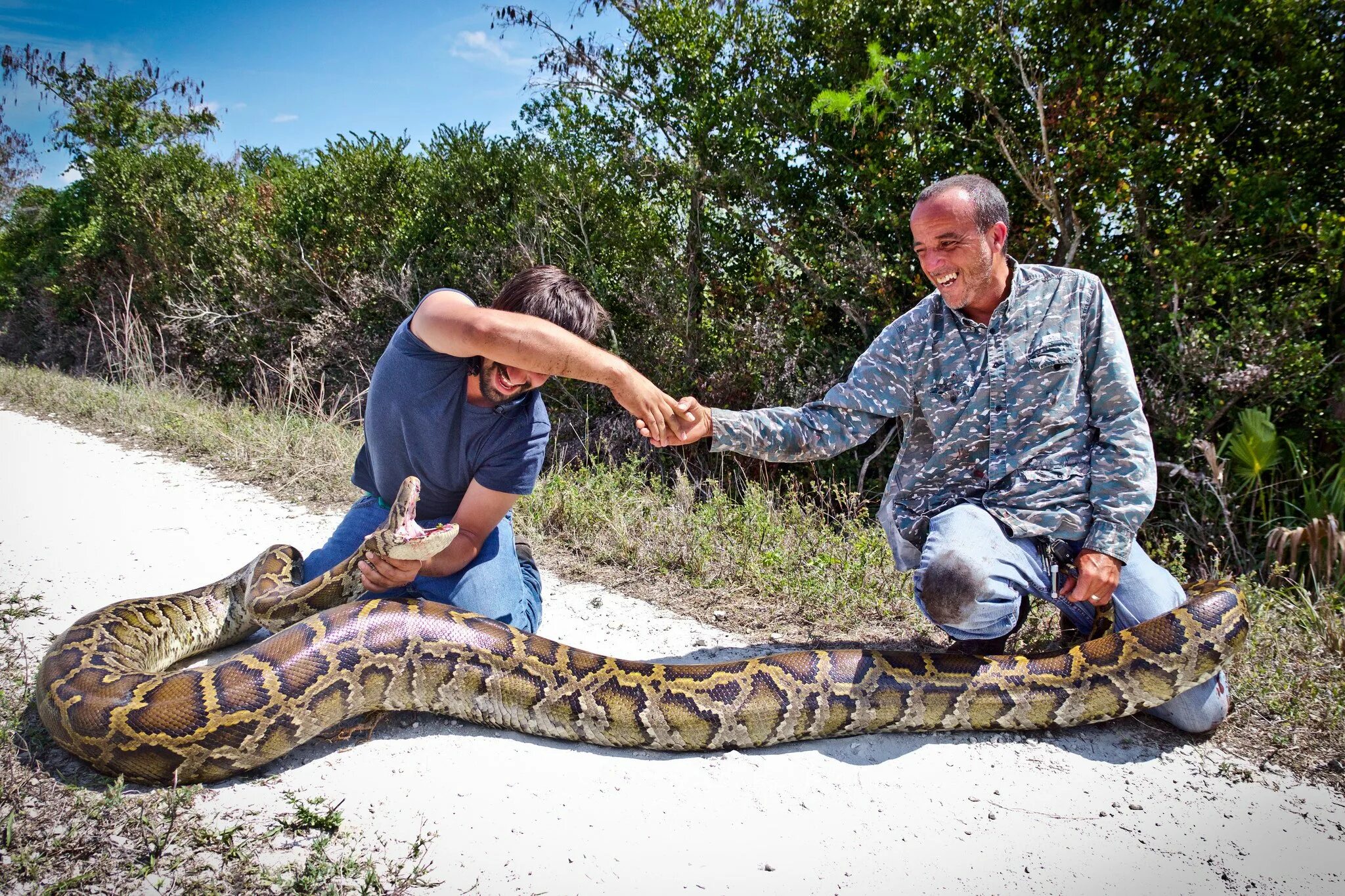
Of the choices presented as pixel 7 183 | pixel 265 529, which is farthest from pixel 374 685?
pixel 7 183

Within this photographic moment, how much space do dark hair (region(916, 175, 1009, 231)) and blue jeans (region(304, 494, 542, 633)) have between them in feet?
10.0

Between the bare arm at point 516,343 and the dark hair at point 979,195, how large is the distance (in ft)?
6.02

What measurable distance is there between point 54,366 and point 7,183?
10507 mm

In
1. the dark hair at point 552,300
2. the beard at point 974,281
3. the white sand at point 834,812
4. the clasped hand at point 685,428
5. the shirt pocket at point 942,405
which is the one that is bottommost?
the white sand at point 834,812

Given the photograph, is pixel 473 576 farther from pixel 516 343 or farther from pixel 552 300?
pixel 552 300

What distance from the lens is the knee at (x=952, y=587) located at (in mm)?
3850

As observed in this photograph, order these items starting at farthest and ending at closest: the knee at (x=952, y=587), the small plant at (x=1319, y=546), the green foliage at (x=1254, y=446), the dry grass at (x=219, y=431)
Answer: the dry grass at (x=219, y=431) < the green foliage at (x=1254, y=446) < the small plant at (x=1319, y=546) < the knee at (x=952, y=587)

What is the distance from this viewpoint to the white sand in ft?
9.59

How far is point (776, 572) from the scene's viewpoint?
222 inches

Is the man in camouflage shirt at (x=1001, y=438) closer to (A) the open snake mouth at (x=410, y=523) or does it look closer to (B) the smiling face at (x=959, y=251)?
(B) the smiling face at (x=959, y=251)

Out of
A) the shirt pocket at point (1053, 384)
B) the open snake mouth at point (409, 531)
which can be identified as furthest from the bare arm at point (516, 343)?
the shirt pocket at point (1053, 384)

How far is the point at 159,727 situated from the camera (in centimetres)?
332

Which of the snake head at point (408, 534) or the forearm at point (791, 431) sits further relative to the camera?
the forearm at point (791, 431)

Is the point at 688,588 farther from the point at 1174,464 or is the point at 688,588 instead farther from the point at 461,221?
the point at 461,221
